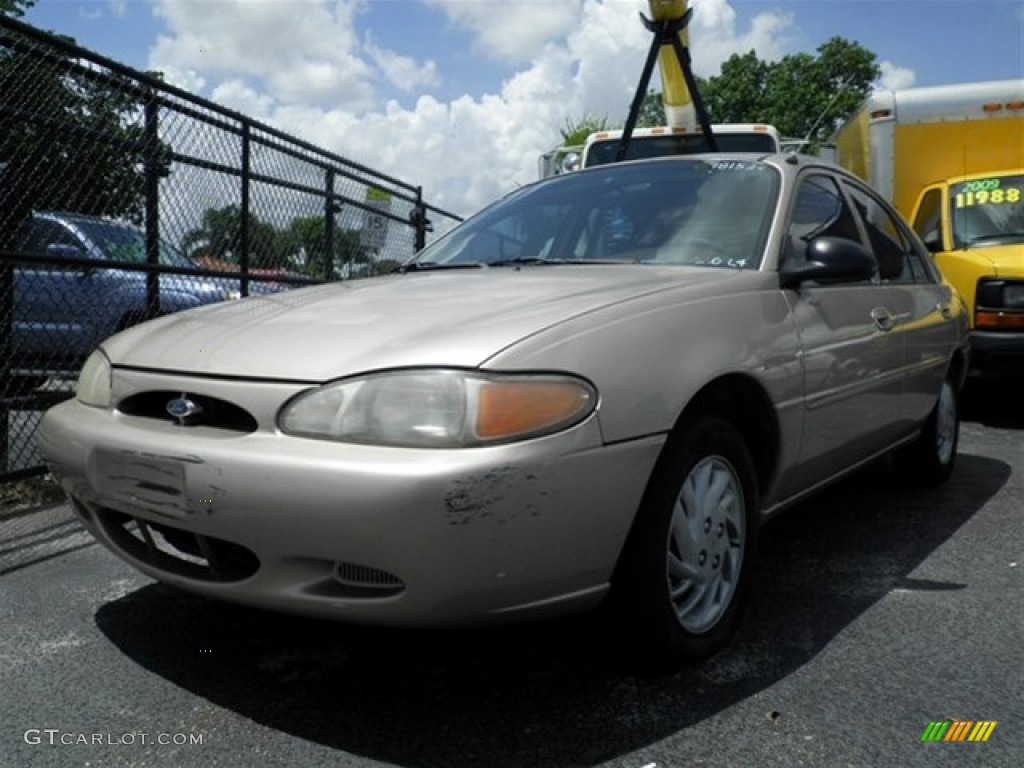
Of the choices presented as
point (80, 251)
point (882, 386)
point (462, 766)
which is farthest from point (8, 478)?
point (882, 386)

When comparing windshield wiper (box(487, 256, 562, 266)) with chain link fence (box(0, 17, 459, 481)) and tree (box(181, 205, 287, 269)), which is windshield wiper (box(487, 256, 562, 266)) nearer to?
chain link fence (box(0, 17, 459, 481))

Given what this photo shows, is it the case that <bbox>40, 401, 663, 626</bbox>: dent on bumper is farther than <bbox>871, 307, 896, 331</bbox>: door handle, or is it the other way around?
<bbox>871, 307, 896, 331</bbox>: door handle

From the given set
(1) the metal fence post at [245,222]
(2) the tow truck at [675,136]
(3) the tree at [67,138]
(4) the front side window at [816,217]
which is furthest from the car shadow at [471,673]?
(2) the tow truck at [675,136]

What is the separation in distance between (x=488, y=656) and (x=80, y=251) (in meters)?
3.32

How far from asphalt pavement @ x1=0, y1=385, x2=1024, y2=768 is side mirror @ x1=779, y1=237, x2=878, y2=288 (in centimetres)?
103

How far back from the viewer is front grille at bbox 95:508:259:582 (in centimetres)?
217

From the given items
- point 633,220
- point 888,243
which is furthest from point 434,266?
point 888,243

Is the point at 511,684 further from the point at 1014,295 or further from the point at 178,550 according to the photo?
the point at 1014,295

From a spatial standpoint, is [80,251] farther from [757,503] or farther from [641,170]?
[757,503]

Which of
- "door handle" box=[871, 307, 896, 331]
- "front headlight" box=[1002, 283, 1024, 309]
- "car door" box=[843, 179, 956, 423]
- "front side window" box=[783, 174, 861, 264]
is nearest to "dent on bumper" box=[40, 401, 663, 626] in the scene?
"front side window" box=[783, 174, 861, 264]

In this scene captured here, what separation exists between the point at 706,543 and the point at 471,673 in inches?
28.0

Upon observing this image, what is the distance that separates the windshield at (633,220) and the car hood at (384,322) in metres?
0.24

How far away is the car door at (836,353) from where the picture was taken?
2.93 metres

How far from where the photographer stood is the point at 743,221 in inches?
121
